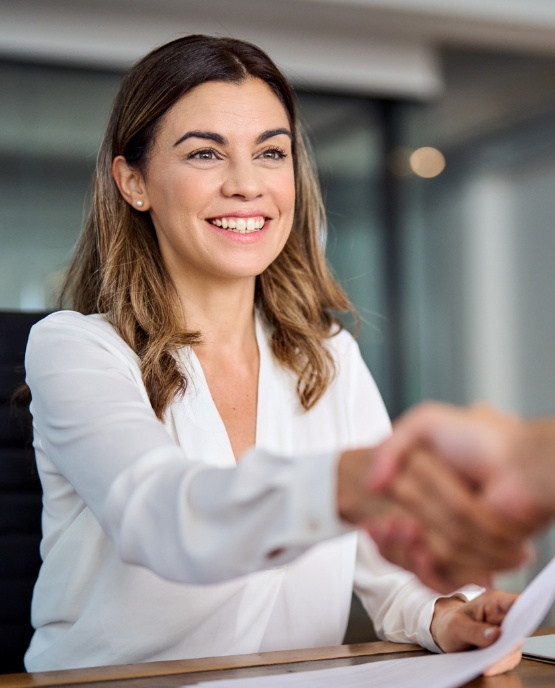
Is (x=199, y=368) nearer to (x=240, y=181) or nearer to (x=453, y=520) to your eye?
(x=240, y=181)

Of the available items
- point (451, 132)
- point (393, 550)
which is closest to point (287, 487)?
point (393, 550)

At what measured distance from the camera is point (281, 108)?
168 centimetres

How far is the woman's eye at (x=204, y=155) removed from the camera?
5.14 feet

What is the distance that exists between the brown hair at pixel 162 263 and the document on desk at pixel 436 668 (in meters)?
0.60

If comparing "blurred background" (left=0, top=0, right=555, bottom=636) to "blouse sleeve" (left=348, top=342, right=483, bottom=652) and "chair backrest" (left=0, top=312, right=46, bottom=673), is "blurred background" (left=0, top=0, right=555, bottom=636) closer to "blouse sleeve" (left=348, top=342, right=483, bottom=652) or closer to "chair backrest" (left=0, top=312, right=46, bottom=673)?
"chair backrest" (left=0, top=312, right=46, bottom=673)

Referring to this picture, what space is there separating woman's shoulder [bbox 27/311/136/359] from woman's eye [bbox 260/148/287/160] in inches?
18.9

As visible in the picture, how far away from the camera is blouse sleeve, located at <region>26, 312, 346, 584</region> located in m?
0.75

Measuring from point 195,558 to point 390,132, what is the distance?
390cm

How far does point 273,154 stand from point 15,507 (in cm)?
84

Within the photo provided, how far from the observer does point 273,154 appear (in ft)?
5.43

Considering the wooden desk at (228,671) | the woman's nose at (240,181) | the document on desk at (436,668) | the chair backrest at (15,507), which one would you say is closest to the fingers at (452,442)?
the document on desk at (436,668)

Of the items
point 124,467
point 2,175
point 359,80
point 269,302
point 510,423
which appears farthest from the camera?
point 359,80

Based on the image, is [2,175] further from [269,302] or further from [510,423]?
[510,423]

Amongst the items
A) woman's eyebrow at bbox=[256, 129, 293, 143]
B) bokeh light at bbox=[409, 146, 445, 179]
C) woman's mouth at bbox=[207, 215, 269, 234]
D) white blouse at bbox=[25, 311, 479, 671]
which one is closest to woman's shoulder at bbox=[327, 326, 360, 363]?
white blouse at bbox=[25, 311, 479, 671]
